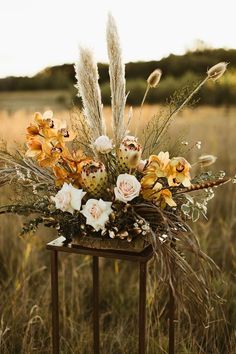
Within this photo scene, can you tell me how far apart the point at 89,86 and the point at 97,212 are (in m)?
0.32

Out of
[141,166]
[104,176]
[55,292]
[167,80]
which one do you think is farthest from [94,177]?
[167,80]

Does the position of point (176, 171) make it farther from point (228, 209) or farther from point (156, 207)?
point (228, 209)

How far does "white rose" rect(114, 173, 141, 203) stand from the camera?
128 centimetres

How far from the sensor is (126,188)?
1282mm

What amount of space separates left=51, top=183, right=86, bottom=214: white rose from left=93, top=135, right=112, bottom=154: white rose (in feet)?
0.35

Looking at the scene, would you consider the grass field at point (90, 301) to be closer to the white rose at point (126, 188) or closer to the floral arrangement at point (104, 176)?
the floral arrangement at point (104, 176)

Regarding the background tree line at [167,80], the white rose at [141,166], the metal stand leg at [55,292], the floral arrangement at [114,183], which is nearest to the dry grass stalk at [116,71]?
the floral arrangement at [114,183]

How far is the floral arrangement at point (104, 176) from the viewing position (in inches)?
52.2

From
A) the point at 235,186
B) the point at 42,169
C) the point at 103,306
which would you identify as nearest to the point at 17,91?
the point at 235,186

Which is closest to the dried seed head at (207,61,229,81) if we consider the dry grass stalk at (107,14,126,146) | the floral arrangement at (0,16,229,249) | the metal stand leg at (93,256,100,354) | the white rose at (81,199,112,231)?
the floral arrangement at (0,16,229,249)

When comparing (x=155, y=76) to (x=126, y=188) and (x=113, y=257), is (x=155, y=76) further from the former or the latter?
(x=113, y=257)

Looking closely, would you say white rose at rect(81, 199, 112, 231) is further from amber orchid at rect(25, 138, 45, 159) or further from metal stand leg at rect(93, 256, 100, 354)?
metal stand leg at rect(93, 256, 100, 354)

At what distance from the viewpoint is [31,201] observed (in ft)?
4.81

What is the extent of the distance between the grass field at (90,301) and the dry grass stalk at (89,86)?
0.65ft
